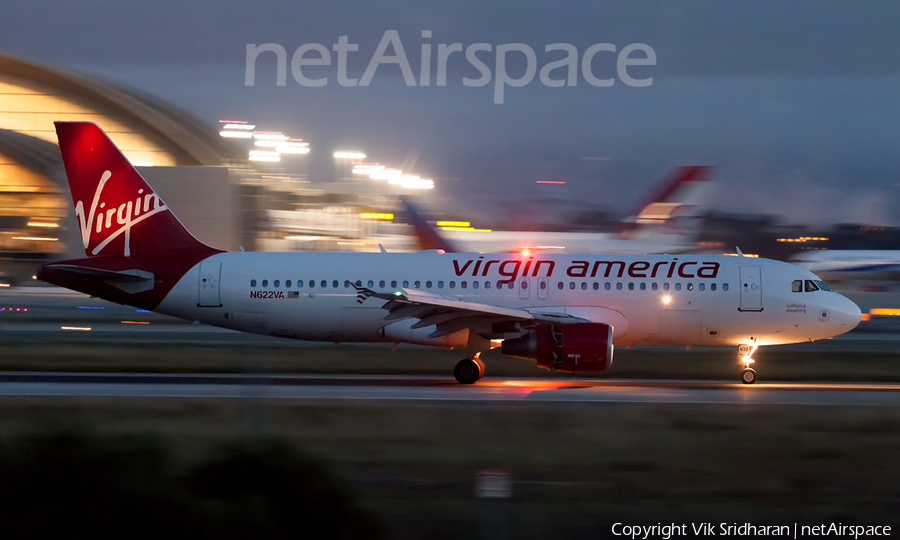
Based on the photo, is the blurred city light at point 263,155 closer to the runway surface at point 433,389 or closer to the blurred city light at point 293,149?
the blurred city light at point 293,149

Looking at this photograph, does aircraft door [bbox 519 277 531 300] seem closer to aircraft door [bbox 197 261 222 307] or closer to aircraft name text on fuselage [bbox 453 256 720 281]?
aircraft name text on fuselage [bbox 453 256 720 281]

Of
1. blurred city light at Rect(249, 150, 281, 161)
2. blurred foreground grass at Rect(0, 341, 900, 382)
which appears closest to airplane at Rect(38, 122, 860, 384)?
blurred foreground grass at Rect(0, 341, 900, 382)

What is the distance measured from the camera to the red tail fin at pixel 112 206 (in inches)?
873

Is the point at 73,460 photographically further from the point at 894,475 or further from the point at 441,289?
the point at 441,289

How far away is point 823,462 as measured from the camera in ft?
38.5

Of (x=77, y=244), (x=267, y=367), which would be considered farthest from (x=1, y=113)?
(x=267, y=367)

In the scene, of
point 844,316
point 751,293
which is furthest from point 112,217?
point 844,316

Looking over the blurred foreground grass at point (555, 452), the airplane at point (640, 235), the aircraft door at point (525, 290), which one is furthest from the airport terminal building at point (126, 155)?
the blurred foreground grass at point (555, 452)

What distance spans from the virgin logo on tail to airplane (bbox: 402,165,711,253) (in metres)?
26.2

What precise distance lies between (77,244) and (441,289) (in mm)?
45503

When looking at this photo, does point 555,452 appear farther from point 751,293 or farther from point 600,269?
point 751,293

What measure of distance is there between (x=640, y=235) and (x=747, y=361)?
101ft

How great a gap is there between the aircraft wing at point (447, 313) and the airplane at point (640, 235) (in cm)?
2731

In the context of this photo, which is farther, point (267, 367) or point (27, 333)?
point (27, 333)
